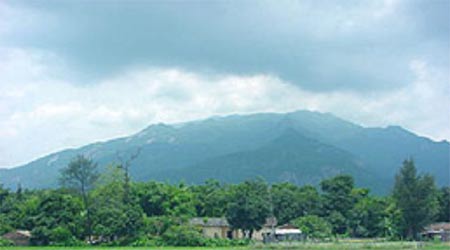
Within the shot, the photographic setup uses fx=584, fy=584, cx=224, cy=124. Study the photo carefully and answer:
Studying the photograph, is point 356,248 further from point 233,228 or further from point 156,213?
point 156,213

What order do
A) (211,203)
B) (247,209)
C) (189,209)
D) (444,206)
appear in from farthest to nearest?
(211,203)
(444,206)
(189,209)
(247,209)

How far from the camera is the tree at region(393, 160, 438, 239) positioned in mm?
62812

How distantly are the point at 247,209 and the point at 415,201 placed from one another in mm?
18120

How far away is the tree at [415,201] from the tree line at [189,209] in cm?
10

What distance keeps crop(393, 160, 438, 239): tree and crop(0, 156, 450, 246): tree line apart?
0.34 ft

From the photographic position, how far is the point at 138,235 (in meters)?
61.2

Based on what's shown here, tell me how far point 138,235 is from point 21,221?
42.1 ft

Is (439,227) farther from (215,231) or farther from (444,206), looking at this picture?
(215,231)

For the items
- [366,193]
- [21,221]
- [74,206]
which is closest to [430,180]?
[366,193]

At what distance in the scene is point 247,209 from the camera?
64.6 meters

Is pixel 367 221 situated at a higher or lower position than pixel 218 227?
higher

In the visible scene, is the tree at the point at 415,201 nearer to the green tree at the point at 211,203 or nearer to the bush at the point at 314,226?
the bush at the point at 314,226

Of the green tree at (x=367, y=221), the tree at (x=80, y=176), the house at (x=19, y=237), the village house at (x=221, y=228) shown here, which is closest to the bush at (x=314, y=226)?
the village house at (x=221, y=228)

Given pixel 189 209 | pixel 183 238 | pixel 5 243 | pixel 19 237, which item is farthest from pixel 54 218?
pixel 189 209
